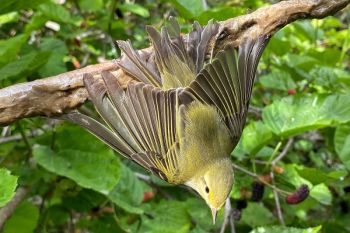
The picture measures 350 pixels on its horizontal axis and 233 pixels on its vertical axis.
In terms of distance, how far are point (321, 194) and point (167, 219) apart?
642mm

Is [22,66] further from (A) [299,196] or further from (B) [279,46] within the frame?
(B) [279,46]

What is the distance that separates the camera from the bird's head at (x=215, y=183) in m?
1.81

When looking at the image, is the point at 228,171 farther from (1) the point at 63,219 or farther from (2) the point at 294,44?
(2) the point at 294,44

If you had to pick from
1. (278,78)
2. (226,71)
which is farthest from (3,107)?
(278,78)

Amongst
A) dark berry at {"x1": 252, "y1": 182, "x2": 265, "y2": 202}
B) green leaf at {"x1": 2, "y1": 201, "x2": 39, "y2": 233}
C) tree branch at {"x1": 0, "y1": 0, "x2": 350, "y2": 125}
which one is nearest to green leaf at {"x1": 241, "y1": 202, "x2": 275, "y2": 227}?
dark berry at {"x1": 252, "y1": 182, "x2": 265, "y2": 202}

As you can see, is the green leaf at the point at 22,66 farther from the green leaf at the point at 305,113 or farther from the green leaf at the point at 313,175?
the green leaf at the point at 313,175

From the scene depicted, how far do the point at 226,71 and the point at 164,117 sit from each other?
0.24m

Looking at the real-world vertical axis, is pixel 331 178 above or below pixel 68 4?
above

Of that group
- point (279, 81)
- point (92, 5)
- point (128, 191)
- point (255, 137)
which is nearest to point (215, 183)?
point (255, 137)

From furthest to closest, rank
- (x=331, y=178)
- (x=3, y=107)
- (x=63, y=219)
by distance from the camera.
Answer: (x=63, y=219)
(x=331, y=178)
(x=3, y=107)

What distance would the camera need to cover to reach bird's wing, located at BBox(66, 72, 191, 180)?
1626 millimetres

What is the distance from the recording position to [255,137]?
2.30 m

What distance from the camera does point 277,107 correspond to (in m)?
2.41

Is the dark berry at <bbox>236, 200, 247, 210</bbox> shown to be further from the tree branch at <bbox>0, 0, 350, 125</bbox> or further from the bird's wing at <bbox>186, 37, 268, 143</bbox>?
the tree branch at <bbox>0, 0, 350, 125</bbox>
